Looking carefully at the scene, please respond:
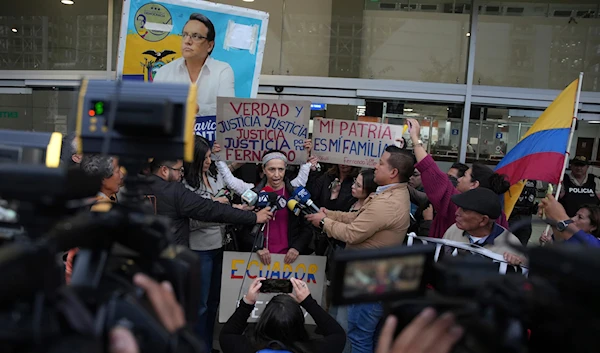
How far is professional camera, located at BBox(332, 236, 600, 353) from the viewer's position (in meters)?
0.95

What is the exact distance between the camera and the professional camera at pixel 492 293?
949 mm

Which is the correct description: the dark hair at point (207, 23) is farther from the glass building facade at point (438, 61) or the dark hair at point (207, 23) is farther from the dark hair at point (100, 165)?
the glass building facade at point (438, 61)

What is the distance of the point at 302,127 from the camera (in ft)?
14.3

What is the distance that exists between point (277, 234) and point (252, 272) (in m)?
0.36

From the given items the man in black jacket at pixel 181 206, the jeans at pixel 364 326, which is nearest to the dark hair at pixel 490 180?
the jeans at pixel 364 326

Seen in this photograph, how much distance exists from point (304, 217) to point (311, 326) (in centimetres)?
108

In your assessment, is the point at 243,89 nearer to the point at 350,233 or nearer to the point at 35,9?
the point at 350,233

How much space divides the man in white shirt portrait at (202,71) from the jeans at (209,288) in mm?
1406

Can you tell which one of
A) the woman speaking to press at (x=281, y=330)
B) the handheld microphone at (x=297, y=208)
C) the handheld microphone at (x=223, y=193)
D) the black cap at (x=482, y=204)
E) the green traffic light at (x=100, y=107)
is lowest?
the woman speaking to press at (x=281, y=330)

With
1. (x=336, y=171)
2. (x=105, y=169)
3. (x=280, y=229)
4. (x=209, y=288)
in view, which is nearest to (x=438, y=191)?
(x=280, y=229)

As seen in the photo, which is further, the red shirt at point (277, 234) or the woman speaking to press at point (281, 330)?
the red shirt at point (277, 234)

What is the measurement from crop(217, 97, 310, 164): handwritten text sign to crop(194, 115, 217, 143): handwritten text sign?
19cm

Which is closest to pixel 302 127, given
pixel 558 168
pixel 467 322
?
pixel 558 168

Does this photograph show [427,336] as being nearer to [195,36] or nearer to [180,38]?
[195,36]
